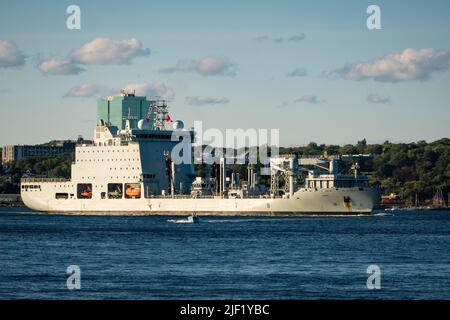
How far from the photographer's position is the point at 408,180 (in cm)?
17112

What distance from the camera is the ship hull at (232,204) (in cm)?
9544

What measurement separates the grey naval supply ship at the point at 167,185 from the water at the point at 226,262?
2073 centimetres

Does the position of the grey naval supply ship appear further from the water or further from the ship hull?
the water

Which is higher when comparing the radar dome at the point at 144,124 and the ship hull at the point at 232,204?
the radar dome at the point at 144,124

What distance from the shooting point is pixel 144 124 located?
370ft

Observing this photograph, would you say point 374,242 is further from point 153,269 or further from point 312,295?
point 312,295

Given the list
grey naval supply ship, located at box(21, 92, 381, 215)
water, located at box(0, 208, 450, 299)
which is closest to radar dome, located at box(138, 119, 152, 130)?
A: grey naval supply ship, located at box(21, 92, 381, 215)

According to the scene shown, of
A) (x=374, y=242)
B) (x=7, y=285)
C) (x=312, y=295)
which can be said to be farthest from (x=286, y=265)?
(x=374, y=242)

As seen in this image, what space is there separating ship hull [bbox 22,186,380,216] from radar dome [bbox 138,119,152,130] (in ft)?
30.1

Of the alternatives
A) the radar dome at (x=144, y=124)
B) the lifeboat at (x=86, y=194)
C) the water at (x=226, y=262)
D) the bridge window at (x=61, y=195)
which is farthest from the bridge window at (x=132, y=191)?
the water at (x=226, y=262)

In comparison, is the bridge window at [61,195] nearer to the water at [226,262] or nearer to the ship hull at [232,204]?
the ship hull at [232,204]

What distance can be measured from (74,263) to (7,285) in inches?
359
